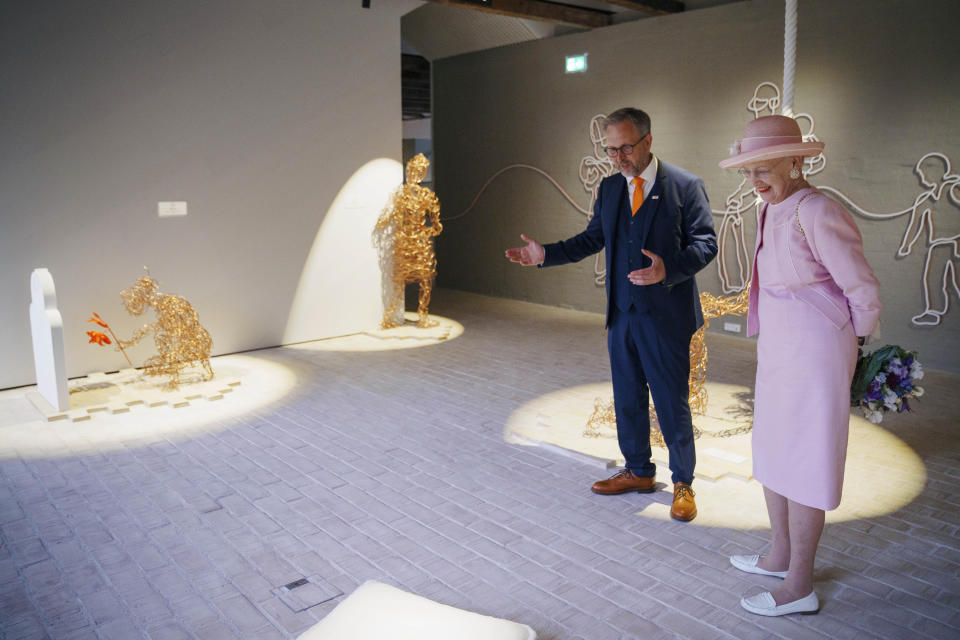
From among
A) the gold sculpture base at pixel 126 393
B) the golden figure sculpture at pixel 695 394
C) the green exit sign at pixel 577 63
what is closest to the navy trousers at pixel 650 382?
the golden figure sculpture at pixel 695 394

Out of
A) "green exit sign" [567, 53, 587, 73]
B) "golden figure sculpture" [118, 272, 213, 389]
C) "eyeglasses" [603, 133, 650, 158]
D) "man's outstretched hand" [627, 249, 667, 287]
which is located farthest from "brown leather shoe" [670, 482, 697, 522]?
"green exit sign" [567, 53, 587, 73]

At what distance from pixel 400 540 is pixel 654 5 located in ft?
20.9

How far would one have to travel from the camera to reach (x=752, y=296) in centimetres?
282

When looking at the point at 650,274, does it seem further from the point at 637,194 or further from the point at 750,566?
the point at 750,566

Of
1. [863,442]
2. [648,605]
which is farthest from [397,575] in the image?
[863,442]

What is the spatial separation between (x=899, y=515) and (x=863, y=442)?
109 centimetres

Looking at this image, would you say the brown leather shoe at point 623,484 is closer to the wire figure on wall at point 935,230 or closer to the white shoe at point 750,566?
the white shoe at point 750,566

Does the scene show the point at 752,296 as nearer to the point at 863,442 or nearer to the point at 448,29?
the point at 863,442

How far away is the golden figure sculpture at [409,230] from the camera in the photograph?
7.56 m

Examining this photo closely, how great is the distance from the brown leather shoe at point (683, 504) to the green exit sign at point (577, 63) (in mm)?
6268

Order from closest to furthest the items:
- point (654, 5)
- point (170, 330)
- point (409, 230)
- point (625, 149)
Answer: point (625, 149) < point (170, 330) < point (654, 5) < point (409, 230)

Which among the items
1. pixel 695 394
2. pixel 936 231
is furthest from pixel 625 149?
pixel 936 231

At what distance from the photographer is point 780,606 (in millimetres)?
2637

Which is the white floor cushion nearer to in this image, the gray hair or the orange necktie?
the orange necktie
